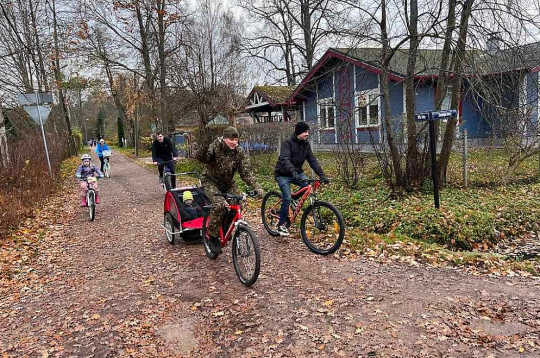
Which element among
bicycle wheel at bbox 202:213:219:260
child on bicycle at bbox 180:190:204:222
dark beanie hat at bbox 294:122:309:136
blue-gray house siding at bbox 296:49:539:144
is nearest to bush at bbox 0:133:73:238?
child on bicycle at bbox 180:190:204:222

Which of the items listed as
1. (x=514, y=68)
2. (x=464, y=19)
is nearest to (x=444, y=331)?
(x=514, y=68)

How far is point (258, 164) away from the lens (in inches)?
590

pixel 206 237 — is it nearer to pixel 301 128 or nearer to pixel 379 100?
pixel 301 128

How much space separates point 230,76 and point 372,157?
850 cm

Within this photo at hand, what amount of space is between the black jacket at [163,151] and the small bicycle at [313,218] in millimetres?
4987

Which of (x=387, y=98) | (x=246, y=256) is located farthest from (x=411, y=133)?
(x=246, y=256)

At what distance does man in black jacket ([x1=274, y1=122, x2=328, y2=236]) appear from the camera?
616 cm

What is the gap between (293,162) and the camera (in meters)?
6.41

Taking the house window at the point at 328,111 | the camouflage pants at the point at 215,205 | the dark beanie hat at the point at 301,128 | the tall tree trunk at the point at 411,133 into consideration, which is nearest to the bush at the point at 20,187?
the camouflage pants at the point at 215,205

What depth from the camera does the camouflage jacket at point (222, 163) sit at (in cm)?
529

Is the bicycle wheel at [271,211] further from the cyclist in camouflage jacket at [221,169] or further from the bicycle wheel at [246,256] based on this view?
the bicycle wheel at [246,256]

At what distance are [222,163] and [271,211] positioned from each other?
1960 mm

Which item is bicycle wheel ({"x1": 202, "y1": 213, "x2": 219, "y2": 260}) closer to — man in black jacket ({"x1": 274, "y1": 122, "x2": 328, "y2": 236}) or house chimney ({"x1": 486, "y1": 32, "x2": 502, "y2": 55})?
man in black jacket ({"x1": 274, "y1": 122, "x2": 328, "y2": 236})

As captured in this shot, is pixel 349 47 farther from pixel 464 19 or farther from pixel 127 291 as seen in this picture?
pixel 127 291
